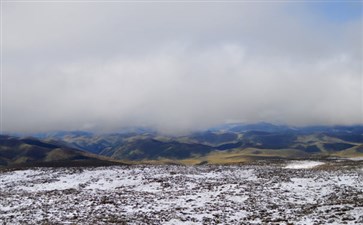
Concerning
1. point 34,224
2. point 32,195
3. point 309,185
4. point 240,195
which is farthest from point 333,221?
point 32,195

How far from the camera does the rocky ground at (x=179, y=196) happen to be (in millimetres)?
28047

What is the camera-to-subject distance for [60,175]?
45031 mm

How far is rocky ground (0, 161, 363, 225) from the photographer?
28047 mm

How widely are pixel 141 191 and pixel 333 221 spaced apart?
1866 cm

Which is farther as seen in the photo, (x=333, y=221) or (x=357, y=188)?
(x=357, y=188)

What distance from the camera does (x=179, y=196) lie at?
3488cm

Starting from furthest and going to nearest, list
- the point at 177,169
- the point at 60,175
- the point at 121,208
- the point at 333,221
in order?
the point at 177,169 < the point at 60,175 < the point at 121,208 < the point at 333,221

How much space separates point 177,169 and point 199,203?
55.8ft

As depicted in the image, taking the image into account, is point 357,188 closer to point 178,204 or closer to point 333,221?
point 333,221

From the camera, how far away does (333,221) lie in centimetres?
2534

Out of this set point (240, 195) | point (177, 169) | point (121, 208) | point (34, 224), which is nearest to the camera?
point (34, 224)

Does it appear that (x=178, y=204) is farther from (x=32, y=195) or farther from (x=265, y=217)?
(x=32, y=195)

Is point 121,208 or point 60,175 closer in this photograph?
point 121,208

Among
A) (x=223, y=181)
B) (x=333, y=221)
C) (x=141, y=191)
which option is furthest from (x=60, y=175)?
(x=333, y=221)
